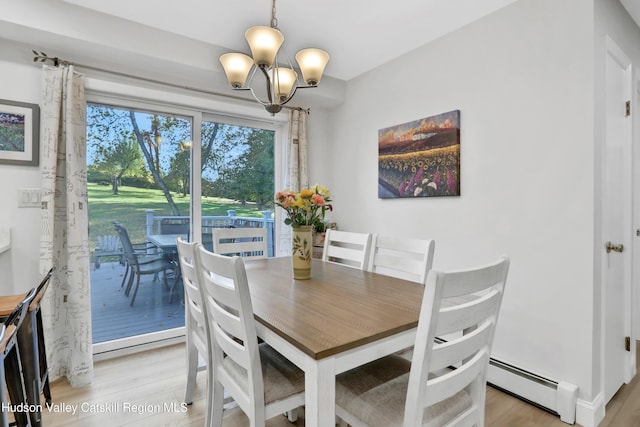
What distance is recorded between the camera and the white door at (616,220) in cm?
188

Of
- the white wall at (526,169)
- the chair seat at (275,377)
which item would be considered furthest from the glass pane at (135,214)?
the white wall at (526,169)

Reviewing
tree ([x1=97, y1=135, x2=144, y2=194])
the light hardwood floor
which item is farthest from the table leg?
tree ([x1=97, y1=135, x2=144, y2=194])

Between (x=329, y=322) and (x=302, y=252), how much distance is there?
0.67 metres

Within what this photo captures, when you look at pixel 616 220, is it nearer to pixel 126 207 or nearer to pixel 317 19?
pixel 317 19

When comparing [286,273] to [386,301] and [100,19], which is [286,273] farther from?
[100,19]

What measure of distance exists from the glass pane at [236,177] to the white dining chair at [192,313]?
4.17 feet

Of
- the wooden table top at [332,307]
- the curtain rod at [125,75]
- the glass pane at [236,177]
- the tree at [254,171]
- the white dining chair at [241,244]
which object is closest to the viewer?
the wooden table top at [332,307]

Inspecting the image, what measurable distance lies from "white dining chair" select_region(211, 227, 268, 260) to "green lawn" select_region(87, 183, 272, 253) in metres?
0.70

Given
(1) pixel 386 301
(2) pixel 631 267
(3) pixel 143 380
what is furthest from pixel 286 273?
(2) pixel 631 267

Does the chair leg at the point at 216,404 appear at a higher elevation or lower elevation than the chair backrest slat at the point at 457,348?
lower

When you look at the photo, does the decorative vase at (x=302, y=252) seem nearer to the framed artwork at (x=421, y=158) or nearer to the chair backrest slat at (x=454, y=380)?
the chair backrest slat at (x=454, y=380)

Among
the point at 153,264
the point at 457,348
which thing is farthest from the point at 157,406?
the point at 457,348

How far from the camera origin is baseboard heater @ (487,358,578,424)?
1770mm

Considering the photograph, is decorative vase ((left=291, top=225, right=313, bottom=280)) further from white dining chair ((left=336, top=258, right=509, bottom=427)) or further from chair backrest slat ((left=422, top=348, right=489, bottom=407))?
chair backrest slat ((left=422, top=348, right=489, bottom=407))
